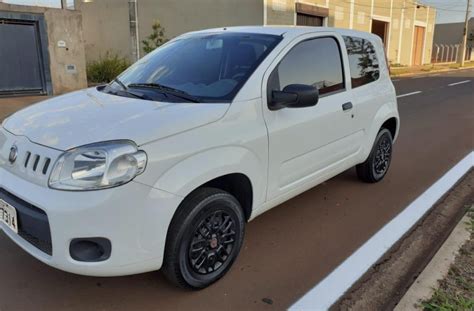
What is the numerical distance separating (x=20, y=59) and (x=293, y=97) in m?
11.8

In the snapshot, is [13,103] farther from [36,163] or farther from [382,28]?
[382,28]

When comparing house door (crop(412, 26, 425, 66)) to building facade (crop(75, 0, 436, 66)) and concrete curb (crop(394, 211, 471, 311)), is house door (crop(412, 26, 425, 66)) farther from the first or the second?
concrete curb (crop(394, 211, 471, 311))

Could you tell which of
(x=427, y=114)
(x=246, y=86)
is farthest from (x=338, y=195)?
(x=427, y=114)

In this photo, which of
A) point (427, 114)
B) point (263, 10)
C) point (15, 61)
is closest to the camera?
point (427, 114)

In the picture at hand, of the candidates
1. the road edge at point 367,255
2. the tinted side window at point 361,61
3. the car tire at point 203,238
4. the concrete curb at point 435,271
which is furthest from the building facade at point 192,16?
the concrete curb at point 435,271

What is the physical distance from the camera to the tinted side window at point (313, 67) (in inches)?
136

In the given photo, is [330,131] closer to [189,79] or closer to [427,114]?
[189,79]

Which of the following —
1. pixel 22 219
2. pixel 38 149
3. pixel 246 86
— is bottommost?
pixel 22 219

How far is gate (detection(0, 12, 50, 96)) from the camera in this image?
12.3m

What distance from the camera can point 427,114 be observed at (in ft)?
33.9

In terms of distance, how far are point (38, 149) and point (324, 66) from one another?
2567 mm

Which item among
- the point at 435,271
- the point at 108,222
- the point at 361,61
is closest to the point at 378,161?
the point at 361,61

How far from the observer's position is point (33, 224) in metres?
2.54

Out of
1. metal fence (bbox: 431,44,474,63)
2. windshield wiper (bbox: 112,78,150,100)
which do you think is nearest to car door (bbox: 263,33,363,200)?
windshield wiper (bbox: 112,78,150,100)
